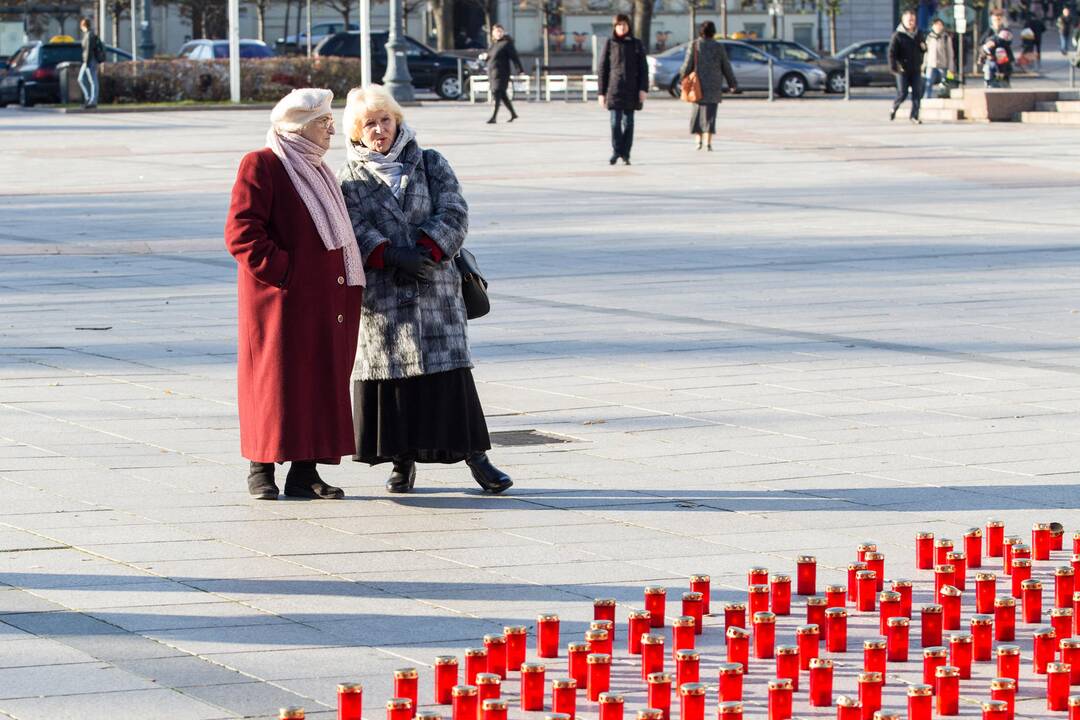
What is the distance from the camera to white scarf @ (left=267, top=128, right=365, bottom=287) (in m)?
7.27

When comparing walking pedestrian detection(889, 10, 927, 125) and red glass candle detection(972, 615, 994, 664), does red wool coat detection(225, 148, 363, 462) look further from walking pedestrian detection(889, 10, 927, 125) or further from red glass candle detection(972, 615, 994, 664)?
walking pedestrian detection(889, 10, 927, 125)

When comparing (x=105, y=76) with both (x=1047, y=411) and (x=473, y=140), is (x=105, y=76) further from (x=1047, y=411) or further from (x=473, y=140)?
(x=1047, y=411)

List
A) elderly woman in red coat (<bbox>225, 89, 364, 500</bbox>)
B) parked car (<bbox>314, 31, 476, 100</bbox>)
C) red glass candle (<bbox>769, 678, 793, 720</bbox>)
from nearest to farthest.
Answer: red glass candle (<bbox>769, 678, 793, 720</bbox>) → elderly woman in red coat (<bbox>225, 89, 364, 500</bbox>) → parked car (<bbox>314, 31, 476, 100</bbox>)

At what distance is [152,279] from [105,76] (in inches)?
1112

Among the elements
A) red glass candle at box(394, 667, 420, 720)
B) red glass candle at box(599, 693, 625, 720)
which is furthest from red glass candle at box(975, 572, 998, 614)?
red glass candle at box(394, 667, 420, 720)

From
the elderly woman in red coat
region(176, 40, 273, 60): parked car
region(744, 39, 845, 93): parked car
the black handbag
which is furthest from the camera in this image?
region(176, 40, 273, 60): parked car

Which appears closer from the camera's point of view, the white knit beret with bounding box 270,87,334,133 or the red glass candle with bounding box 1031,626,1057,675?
the red glass candle with bounding box 1031,626,1057,675

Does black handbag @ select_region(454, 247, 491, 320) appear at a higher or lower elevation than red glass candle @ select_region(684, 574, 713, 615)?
higher

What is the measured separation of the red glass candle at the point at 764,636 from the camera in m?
5.18

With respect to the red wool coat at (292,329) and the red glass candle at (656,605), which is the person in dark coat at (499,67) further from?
the red glass candle at (656,605)

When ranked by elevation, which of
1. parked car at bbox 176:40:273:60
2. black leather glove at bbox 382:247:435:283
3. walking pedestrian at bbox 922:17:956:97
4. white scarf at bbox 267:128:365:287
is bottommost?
black leather glove at bbox 382:247:435:283

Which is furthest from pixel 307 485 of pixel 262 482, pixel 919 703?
pixel 919 703

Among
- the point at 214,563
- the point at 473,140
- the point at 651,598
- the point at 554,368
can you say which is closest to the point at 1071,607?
the point at 651,598

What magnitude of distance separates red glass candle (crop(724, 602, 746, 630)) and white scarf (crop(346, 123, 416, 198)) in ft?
8.46
